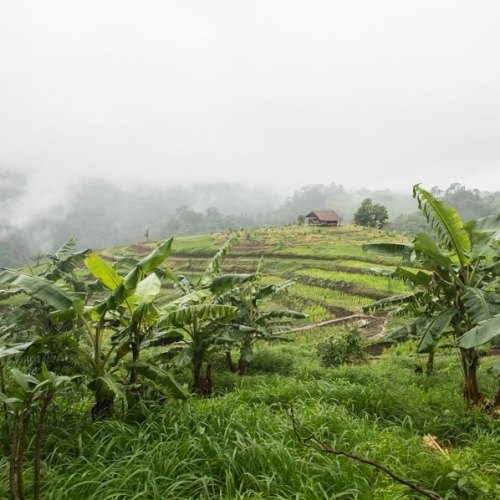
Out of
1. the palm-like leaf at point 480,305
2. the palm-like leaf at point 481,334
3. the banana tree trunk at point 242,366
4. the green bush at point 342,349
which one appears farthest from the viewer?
the green bush at point 342,349

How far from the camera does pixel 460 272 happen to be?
5676mm

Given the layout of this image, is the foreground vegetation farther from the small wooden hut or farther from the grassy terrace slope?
the small wooden hut

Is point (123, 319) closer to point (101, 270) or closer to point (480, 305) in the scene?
point (101, 270)

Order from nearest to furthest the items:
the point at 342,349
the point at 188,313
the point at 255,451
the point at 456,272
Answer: the point at 255,451 → the point at 188,313 → the point at 456,272 → the point at 342,349

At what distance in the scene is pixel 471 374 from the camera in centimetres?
544

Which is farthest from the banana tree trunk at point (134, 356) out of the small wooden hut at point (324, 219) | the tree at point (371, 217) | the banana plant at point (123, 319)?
the tree at point (371, 217)

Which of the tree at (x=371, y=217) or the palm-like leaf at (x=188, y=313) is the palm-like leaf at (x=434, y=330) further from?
the tree at (x=371, y=217)

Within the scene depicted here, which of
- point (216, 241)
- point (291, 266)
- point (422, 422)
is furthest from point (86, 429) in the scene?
point (216, 241)

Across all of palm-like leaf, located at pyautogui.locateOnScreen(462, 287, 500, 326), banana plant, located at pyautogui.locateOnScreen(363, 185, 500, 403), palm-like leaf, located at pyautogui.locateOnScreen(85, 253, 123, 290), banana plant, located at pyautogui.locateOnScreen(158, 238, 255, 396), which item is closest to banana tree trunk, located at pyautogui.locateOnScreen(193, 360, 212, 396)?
banana plant, located at pyautogui.locateOnScreen(158, 238, 255, 396)

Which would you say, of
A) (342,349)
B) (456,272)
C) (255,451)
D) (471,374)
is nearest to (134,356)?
(255,451)

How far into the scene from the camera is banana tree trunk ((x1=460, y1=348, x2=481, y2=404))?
5.41 m

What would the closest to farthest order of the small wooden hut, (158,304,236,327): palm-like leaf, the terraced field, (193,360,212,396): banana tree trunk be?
(158,304,236,327): palm-like leaf
(193,360,212,396): banana tree trunk
the terraced field
the small wooden hut

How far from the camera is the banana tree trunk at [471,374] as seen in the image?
17.7ft

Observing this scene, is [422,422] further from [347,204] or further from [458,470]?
[347,204]
